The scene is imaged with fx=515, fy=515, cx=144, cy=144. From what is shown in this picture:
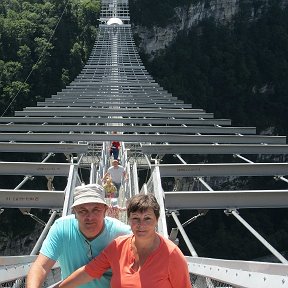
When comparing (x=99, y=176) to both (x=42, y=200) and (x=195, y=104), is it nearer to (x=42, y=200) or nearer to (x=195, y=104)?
(x=42, y=200)

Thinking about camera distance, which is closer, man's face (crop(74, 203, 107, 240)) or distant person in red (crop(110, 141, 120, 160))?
man's face (crop(74, 203, 107, 240))

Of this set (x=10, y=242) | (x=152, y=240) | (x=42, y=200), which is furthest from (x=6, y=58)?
(x=152, y=240)

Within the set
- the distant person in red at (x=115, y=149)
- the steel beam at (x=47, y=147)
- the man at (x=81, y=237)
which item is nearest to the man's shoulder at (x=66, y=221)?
the man at (x=81, y=237)

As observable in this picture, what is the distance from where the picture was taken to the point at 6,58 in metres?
37.6

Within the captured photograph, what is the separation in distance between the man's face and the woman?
18 centimetres

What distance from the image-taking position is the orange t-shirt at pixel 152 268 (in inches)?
115

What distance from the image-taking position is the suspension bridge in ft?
11.9

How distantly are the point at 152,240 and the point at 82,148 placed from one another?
6541mm

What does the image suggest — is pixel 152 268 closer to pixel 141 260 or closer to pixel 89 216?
pixel 141 260

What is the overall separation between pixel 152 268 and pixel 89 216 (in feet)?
1.72

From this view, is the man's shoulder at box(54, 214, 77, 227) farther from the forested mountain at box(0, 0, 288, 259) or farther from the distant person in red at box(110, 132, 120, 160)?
the forested mountain at box(0, 0, 288, 259)

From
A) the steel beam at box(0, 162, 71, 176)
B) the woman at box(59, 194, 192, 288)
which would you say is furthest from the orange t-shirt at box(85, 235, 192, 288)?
the steel beam at box(0, 162, 71, 176)

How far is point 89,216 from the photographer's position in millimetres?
3176

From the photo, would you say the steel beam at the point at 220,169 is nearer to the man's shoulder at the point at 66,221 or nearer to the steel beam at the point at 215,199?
the steel beam at the point at 215,199
